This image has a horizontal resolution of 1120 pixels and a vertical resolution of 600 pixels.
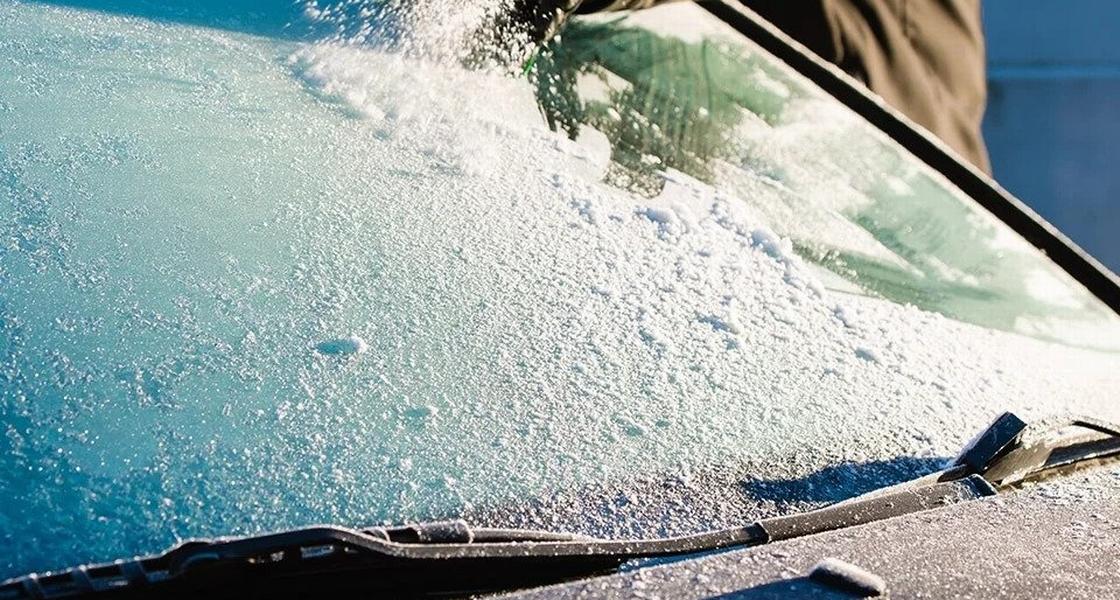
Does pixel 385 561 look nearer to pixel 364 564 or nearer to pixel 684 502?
pixel 364 564

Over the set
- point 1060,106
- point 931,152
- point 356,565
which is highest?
point 931,152

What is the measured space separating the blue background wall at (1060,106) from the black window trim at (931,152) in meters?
5.04

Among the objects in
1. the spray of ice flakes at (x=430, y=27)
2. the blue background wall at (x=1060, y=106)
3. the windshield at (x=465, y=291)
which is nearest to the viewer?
the windshield at (x=465, y=291)

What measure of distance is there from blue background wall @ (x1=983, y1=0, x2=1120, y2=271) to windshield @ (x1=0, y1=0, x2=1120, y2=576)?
5.11 metres

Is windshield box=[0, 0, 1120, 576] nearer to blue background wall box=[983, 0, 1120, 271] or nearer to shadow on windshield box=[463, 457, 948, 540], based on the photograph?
shadow on windshield box=[463, 457, 948, 540]

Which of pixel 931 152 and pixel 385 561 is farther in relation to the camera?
pixel 931 152

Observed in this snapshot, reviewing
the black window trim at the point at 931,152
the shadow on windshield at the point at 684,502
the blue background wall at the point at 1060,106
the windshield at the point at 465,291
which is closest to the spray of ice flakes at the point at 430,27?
the windshield at the point at 465,291

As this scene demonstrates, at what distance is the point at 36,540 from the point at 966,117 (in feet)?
8.47

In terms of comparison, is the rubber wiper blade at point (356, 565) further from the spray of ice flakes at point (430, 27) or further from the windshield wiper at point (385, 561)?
the spray of ice flakes at point (430, 27)

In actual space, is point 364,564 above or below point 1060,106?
above

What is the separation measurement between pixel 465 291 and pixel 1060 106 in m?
5.94

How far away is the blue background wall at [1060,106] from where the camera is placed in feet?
21.2

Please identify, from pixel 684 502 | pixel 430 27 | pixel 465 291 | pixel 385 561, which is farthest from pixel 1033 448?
pixel 430 27

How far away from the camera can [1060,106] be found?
21.5ft
